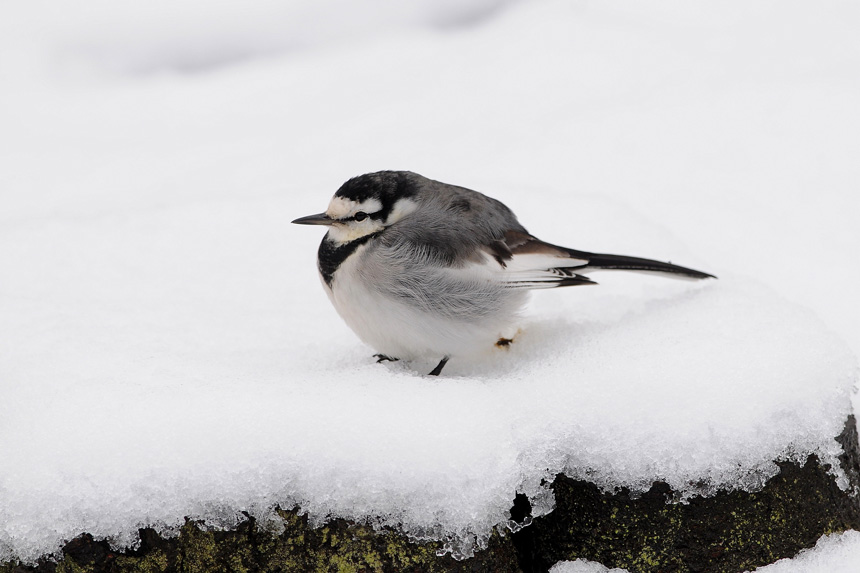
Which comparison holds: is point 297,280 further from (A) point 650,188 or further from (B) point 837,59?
(B) point 837,59

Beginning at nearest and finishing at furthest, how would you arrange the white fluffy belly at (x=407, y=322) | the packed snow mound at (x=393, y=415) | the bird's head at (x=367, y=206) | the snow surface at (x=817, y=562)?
1. the packed snow mound at (x=393, y=415)
2. the snow surface at (x=817, y=562)
3. the white fluffy belly at (x=407, y=322)
4. the bird's head at (x=367, y=206)

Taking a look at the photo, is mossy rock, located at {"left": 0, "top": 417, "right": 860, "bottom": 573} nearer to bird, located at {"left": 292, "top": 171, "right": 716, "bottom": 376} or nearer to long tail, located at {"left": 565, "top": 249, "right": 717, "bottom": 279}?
bird, located at {"left": 292, "top": 171, "right": 716, "bottom": 376}

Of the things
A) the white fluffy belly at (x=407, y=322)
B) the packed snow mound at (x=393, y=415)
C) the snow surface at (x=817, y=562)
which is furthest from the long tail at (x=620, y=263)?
the snow surface at (x=817, y=562)

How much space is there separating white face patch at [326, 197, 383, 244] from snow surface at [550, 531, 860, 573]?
5.25 feet

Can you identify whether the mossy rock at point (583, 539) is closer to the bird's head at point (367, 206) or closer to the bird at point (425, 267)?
the bird at point (425, 267)

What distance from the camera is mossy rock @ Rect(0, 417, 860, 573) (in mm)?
2631

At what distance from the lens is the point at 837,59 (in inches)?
315

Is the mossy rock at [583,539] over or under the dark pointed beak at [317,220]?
under

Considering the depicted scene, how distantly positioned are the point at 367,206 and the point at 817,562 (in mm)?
2237

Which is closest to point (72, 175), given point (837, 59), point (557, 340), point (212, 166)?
point (212, 166)

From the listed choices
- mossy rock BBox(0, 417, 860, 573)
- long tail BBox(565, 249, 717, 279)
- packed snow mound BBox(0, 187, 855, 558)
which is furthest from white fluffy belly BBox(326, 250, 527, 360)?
mossy rock BBox(0, 417, 860, 573)

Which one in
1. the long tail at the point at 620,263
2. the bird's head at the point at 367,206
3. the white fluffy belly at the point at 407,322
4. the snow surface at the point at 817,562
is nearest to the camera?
the snow surface at the point at 817,562

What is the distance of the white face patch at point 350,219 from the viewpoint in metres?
3.60

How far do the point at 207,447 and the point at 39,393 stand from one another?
79 cm
